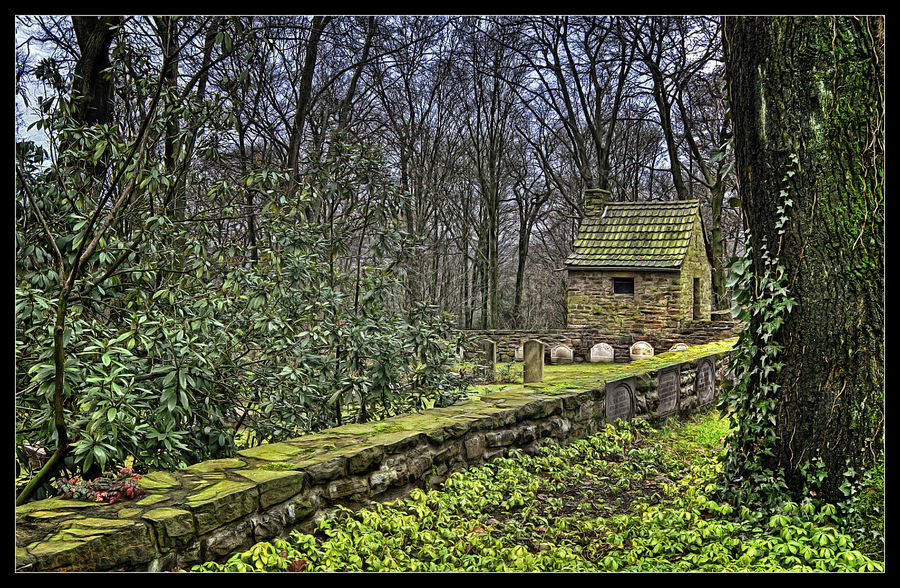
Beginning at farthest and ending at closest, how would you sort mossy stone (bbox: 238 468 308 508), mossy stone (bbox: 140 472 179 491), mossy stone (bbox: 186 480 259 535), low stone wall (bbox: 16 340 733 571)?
mossy stone (bbox: 238 468 308 508), mossy stone (bbox: 140 472 179 491), mossy stone (bbox: 186 480 259 535), low stone wall (bbox: 16 340 733 571)

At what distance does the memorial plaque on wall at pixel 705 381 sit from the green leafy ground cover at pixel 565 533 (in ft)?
15.7

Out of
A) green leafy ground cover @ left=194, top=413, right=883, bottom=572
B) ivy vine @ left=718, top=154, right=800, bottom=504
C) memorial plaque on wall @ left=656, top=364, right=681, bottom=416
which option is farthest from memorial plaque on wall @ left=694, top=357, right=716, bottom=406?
ivy vine @ left=718, top=154, right=800, bottom=504

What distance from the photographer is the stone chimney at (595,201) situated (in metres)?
20.3

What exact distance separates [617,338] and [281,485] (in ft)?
49.7

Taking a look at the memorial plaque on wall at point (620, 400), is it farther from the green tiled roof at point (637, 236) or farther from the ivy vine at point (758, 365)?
the green tiled roof at point (637, 236)

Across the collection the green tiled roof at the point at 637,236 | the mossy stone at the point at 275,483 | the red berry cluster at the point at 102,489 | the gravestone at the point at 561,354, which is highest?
the green tiled roof at the point at 637,236

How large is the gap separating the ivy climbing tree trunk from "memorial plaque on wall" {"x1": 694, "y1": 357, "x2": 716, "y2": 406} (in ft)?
20.1

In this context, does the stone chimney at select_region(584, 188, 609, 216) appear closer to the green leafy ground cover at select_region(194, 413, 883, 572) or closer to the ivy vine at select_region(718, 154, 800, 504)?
the green leafy ground cover at select_region(194, 413, 883, 572)

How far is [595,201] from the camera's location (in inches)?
804

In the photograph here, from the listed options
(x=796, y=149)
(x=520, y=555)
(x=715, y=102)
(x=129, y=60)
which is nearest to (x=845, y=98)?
(x=796, y=149)

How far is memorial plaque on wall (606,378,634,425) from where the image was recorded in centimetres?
748

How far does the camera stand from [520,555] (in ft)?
12.0

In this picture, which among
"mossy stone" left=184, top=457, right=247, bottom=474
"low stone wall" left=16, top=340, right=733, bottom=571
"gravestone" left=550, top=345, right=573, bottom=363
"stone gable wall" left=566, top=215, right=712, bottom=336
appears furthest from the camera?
"stone gable wall" left=566, top=215, right=712, bottom=336

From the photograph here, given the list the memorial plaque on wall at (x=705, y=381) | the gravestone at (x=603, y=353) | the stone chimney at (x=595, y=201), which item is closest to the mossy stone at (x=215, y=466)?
the memorial plaque on wall at (x=705, y=381)
